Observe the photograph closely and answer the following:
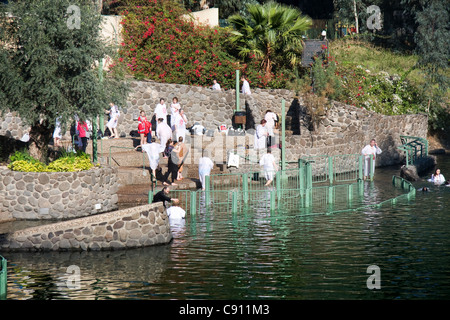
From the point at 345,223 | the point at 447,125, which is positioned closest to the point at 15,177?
the point at 345,223

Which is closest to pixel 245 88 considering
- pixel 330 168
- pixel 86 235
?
pixel 330 168

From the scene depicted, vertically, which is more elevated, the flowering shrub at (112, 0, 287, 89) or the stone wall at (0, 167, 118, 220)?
the flowering shrub at (112, 0, 287, 89)

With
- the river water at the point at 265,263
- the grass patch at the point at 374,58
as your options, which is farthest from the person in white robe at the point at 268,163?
the grass patch at the point at 374,58

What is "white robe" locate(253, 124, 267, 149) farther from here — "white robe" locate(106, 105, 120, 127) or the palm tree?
the palm tree

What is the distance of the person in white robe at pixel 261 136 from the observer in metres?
29.2

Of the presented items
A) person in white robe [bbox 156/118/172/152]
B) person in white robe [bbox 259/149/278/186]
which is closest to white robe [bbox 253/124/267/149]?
person in white robe [bbox 259/149/278/186]

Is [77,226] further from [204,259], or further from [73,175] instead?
[73,175]

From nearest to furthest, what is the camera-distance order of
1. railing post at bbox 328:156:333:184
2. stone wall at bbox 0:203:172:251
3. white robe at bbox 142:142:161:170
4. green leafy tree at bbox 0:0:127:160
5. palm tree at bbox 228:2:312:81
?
stone wall at bbox 0:203:172:251, green leafy tree at bbox 0:0:127:160, white robe at bbox 142:142:161:170, railing post at bbox 328:156:333:184, palm tree at bbox 228:2:312:81

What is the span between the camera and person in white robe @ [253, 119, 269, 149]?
95.7 ft

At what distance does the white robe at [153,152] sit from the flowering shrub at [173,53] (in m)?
10.3

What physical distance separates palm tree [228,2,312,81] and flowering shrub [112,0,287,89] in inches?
27.7

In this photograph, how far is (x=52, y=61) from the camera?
21.6m

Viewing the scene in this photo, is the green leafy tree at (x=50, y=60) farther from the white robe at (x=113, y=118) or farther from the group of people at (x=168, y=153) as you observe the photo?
the white robe at (x=113, y=118)

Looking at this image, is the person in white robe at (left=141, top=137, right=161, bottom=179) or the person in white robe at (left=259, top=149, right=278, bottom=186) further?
the person in white robe at (left=259, top=149, right=278, bottom=186)
